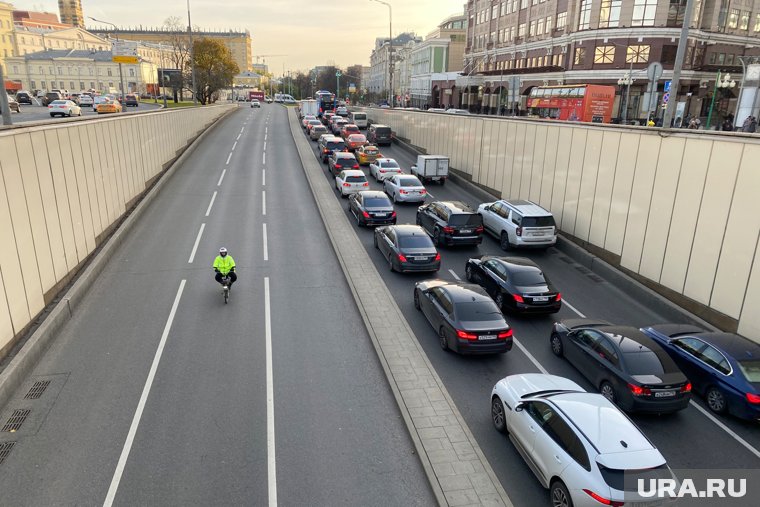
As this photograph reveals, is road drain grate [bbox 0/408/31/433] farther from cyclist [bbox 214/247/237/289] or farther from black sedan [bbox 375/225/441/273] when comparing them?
black sedan [bbox 375/225/441/273]

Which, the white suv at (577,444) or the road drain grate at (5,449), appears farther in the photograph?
the road drain grate at (5,449)

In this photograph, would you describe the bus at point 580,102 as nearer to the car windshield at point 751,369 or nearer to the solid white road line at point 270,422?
the car windshield at point 751,369

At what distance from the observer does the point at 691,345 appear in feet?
36.0

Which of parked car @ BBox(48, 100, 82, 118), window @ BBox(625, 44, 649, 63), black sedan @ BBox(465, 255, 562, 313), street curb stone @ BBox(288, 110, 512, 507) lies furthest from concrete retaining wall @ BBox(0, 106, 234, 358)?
window @ BBox(625, 44, 649, 63)

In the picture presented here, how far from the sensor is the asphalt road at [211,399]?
25.2ft

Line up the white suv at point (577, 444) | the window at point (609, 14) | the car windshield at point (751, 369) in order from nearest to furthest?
1. the white suv at point (577, 444)
2. the car windshield at point (751, 369)
3. the window at point (609, 14)

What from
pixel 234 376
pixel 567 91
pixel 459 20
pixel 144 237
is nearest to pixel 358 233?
pixel 144 237

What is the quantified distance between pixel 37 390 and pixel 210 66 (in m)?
73.1

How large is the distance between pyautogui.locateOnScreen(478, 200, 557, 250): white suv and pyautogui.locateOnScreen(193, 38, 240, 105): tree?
6535 centimetres

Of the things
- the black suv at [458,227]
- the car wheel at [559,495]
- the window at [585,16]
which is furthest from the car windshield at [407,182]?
the window at [585,16]

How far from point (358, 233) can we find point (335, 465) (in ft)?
45.6

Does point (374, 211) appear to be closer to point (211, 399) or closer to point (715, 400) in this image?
point (211, 399)

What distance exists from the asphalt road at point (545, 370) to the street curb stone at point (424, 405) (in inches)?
11.6

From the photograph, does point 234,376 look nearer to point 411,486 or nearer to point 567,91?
point 411,486
